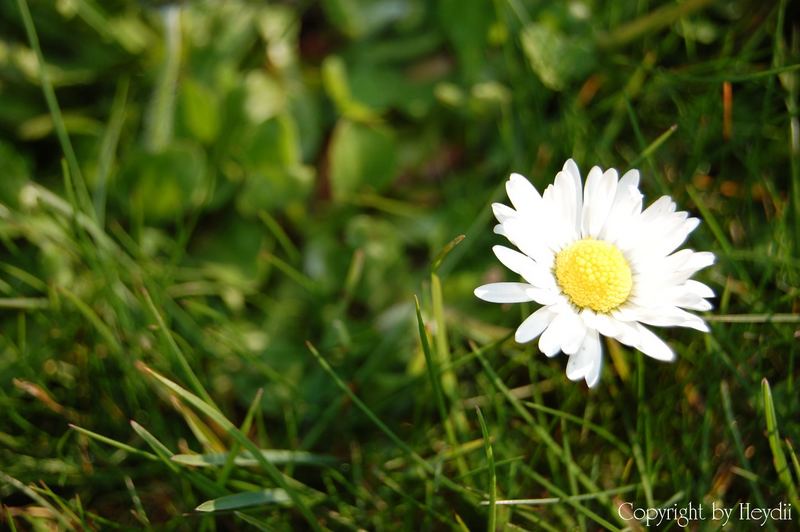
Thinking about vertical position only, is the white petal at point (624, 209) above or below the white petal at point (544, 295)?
above

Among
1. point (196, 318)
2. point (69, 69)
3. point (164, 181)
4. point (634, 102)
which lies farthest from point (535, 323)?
point (69, 69)

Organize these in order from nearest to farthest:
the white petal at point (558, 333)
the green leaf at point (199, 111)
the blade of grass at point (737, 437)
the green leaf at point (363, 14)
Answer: the white petal at point (558, 333)
the blade of grass at point (737, 437)
the green leaf at point (199, 111)
the green leaf at point (363, 14)

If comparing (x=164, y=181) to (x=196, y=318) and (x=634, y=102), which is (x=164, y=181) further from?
(x=634, y=102)

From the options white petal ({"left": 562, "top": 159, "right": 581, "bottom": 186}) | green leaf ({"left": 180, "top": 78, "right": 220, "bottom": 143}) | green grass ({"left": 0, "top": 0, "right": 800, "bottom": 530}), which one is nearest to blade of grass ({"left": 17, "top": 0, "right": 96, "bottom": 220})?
green grass ({"left": 0, "top": 0, "right": 800, "bottom": 530})

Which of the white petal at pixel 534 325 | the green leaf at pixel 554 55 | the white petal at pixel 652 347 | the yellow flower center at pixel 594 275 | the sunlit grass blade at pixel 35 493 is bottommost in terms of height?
the sunlit grass blade at pixel 35 493

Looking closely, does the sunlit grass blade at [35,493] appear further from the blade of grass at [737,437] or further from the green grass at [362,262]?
the blade of grass at [737,437]

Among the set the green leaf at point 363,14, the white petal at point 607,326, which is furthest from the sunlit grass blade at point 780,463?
the green leaf at point 363,14

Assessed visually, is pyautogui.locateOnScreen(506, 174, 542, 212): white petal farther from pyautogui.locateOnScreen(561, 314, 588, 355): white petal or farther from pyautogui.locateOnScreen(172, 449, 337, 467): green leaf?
pyautogui.locateOnScreen(172, 449, 337, 467): green leaf
